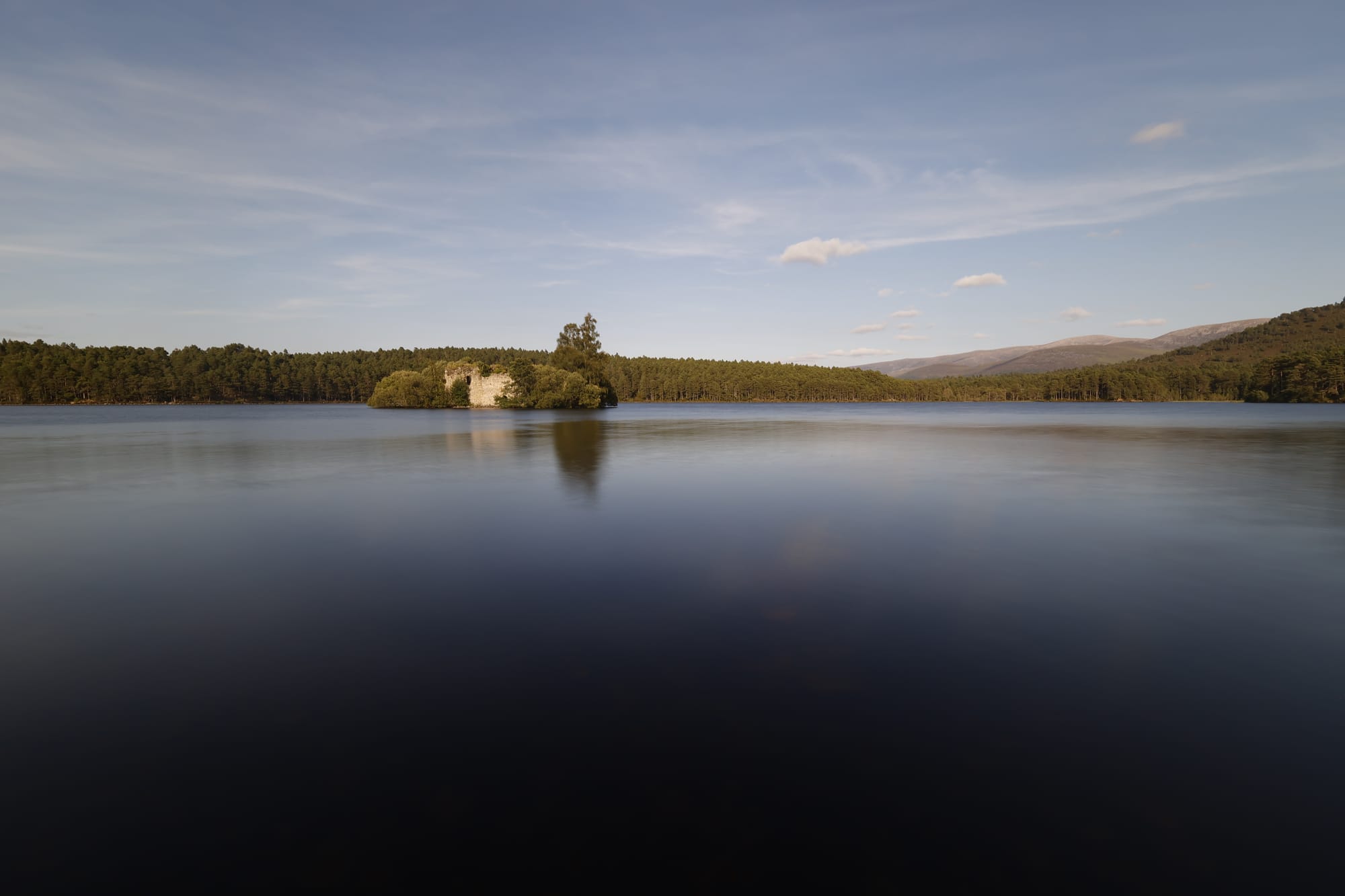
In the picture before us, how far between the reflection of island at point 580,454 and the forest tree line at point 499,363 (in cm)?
6865

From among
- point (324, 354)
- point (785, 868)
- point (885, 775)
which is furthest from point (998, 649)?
point (324, 354)

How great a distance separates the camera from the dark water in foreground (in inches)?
149

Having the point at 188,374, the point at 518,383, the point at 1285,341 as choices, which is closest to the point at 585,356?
the point at 518,383

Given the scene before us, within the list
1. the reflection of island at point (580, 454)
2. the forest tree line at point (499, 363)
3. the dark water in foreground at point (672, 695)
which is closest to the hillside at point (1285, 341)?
the forest tree line at point (499, 363)

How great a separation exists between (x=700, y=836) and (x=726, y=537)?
8.60 meters

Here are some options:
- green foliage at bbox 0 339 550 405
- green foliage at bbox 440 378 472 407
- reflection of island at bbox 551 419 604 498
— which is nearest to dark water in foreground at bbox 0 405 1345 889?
reflection of island at bbox 551 419 604 498

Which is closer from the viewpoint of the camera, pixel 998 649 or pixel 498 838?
pixel 498 838

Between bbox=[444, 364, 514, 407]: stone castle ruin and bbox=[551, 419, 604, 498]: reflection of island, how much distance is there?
179ft

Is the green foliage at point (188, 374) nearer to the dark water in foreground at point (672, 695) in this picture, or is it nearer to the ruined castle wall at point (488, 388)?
the ruined castle wall at point (488, 388)

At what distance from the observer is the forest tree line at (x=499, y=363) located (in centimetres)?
14288

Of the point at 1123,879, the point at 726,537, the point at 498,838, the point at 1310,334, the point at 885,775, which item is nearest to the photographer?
the point at 1123,879

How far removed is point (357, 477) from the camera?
72.0 feet

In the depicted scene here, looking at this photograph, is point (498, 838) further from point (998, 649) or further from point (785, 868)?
point (998, 649)

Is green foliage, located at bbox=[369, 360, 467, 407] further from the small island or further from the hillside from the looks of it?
the hillside
